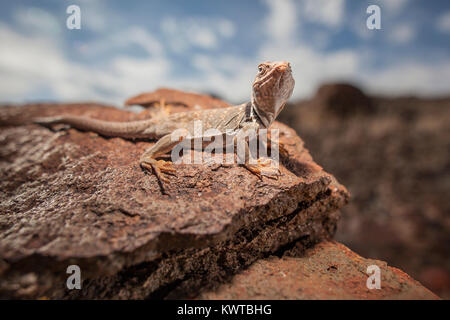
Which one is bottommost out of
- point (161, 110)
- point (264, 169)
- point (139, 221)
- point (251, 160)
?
point (139, 221)

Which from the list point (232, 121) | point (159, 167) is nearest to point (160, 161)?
point (159, 167)

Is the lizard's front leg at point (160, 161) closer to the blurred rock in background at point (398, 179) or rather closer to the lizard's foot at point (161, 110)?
the lizard's foot at point (161, 110)

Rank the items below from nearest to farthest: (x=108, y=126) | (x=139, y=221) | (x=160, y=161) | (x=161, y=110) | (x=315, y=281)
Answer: (x=139, y=221), (x=315, y=281), (x=160, y=161), (x=108, y=126), (x=161, y=110)

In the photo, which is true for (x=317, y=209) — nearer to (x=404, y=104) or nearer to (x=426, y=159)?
(x=426, y=159)

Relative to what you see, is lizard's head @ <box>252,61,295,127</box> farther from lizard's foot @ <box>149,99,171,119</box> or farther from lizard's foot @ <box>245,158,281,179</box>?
lizard's foot @ <box>149,99,171,119</box>

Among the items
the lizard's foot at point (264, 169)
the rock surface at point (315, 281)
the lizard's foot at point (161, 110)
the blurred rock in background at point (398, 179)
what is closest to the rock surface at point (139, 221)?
the lizard's foot at point (264, 169)

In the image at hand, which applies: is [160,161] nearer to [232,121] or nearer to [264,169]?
[232,121]
